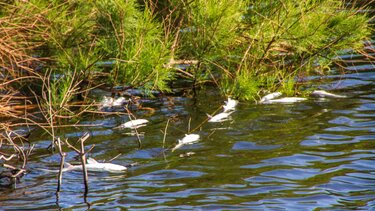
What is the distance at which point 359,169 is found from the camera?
291 inches

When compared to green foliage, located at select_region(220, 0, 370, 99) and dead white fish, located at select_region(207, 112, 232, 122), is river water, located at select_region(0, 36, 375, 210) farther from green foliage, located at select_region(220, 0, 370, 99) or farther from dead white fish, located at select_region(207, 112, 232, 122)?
green foliage, located at select_region(220, 0, 370, 99)

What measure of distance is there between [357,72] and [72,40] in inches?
172

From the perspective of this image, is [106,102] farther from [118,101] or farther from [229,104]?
[229,104]

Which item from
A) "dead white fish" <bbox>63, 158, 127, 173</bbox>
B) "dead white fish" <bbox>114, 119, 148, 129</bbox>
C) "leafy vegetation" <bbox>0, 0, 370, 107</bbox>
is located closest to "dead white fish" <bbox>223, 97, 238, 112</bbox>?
"leafy vegetation" <bbox>0, 0, 370, 107</bbox>

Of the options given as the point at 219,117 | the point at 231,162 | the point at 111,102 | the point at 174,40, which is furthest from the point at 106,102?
the point at 231,162

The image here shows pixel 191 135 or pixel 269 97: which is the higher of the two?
pixel 269 97

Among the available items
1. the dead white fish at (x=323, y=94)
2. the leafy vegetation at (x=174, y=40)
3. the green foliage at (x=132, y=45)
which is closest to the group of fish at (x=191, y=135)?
the dead white fish at (x=323, y=94)

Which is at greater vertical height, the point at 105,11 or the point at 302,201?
the point at 105,11

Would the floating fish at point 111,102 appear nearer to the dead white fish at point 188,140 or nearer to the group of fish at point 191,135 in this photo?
the group of fish at point 191,135

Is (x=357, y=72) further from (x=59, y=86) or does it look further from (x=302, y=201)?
(x=302, y=201)

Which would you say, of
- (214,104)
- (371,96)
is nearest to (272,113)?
(214,104)

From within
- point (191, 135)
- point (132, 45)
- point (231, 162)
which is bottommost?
point (231, 162)

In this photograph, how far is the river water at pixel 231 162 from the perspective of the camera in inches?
263

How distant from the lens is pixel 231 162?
25.5ft
